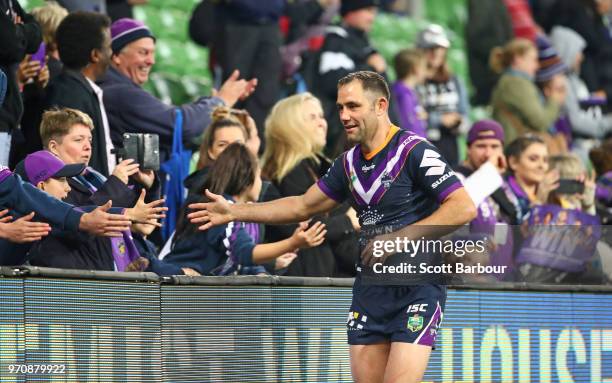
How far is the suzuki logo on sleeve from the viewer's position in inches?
308

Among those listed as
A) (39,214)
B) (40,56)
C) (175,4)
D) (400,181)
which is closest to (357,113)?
(400,181)

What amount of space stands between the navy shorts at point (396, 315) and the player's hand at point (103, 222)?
1.36 m

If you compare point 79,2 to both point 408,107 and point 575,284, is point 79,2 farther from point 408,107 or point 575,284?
point 575,284

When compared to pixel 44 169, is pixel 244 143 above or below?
above

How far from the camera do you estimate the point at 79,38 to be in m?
10.4

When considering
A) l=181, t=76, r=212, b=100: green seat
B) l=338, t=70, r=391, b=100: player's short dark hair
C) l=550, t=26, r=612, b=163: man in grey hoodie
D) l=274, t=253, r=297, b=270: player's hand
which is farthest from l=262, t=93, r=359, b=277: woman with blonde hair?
l=550, t=26, r=612, b=163: man in grey hoodie

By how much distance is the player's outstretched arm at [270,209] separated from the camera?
26.7 ft

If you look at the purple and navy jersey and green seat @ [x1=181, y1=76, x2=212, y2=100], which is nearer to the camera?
the purple and navy jersey

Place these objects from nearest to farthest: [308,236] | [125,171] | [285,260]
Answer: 1. [125,171]
2. [308,236]
3. [285,260]

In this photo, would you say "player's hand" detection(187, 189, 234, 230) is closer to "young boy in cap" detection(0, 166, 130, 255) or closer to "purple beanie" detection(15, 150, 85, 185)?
"young boy in cap" detection(0, 166, 130, 255)

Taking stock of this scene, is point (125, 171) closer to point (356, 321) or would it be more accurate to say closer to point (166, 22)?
point (356, 321)

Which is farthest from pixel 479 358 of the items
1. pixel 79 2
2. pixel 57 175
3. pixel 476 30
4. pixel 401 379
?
pixel 476 30

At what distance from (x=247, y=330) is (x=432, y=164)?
1.57 meters

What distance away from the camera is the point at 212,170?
32.3ft
